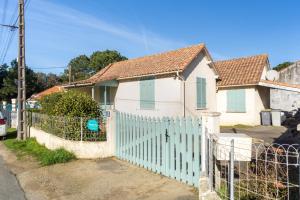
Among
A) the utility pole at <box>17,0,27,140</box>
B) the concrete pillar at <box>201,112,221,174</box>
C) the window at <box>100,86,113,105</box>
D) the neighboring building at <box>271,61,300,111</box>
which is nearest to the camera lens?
the concrete pillar at <box>201,112,221,174</box>

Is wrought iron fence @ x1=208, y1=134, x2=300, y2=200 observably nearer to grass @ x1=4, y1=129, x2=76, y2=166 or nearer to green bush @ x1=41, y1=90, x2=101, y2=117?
grass @ x1=4, y1=129, x2=76, y2=166

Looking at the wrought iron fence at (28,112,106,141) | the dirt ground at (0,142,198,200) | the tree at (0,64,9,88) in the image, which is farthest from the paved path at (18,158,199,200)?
the tree at (0,64,9,88)

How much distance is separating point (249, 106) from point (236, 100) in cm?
95

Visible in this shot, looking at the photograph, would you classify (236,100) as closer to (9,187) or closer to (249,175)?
(249,175)

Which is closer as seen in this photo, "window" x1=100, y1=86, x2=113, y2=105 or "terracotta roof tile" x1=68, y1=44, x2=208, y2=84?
"terracotta roof tile" x1=68, y1=44, x2=208, y2=84

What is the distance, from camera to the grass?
9.09 meters

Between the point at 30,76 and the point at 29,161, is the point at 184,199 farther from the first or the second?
the point at 30,76

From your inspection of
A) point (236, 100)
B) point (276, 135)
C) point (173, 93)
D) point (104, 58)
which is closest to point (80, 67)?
point (104, 58)

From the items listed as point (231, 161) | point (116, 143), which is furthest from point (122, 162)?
point (231, 161)

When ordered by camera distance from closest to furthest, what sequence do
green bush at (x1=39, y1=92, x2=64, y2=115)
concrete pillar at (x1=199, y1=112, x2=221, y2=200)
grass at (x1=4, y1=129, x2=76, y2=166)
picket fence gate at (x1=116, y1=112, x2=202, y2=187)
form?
concrete pillar at (x1=199, y1=112, x2=221, y2=200), picket fence gate at (x1=116, y1=112, x2=202, y2=187), grass at (x1=4, y1=129, x2=76, y2=166), green bush at (x1=39, y1=92, x2=64, y2=115)

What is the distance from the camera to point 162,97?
1544 cm

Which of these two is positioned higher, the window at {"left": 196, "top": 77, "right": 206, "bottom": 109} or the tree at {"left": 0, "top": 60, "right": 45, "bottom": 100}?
the tree at {"left": 0, "top": 60, "right": 45, "bottom": 100}

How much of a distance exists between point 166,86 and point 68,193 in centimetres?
972

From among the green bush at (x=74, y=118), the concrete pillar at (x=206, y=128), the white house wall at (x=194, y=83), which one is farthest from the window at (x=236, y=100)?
the concrete pillar at (x=206, y=128)
